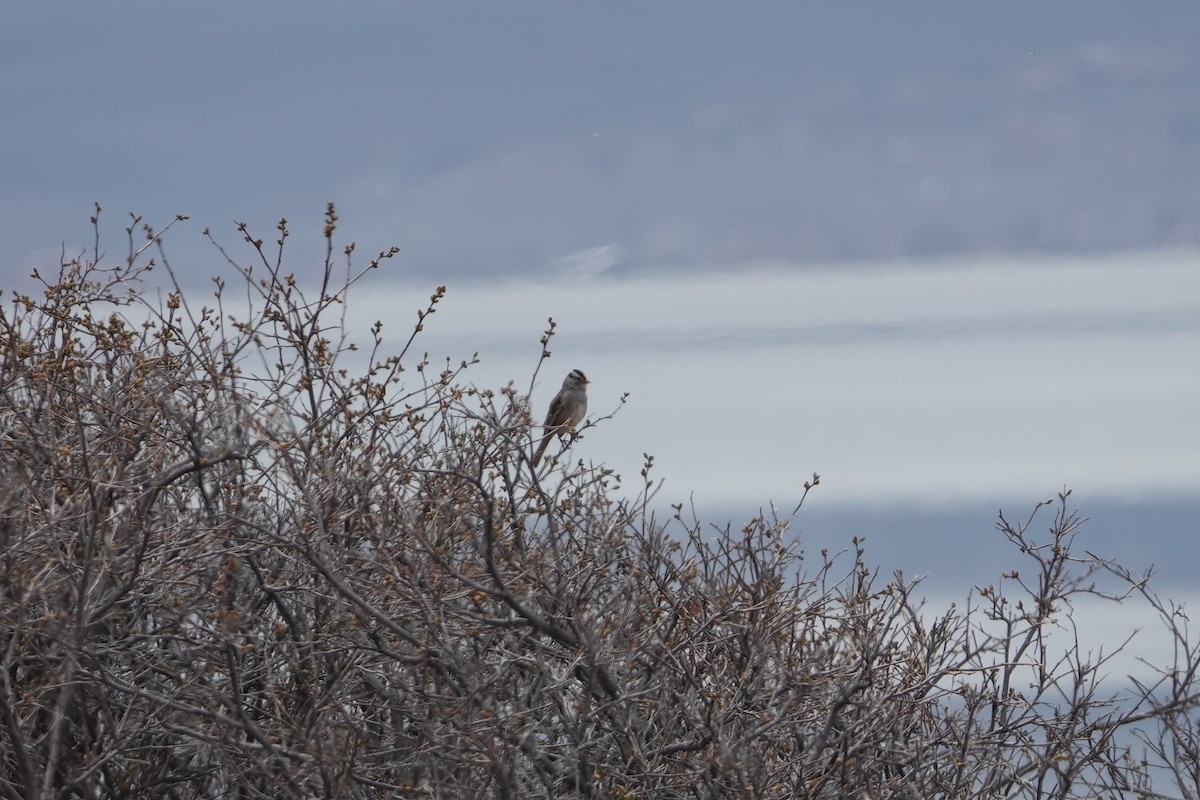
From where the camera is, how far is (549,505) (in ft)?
25.5

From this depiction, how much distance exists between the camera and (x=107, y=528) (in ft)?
24.1

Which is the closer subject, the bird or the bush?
the bush

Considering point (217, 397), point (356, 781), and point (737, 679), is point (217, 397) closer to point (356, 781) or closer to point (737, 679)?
point (356, 781)

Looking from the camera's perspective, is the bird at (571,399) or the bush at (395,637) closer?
the bush at (395,637)

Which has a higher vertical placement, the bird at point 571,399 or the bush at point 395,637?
the bird at point 571,399

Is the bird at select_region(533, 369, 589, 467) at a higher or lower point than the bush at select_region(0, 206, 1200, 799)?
higher

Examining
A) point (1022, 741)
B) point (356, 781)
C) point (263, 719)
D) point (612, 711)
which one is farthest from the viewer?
point (1022, 741)

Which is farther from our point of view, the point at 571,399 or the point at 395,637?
the point at 571,399

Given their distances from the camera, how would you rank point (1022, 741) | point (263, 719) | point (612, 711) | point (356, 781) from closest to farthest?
point (356, 781)
point (612, 711)
point (263, 719)
point (1022, 741)

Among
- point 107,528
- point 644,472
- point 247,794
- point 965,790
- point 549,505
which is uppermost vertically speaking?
point 644,472

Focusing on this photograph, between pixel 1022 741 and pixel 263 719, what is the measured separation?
5121 millimetres

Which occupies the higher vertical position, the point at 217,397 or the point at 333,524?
the point at 217,397

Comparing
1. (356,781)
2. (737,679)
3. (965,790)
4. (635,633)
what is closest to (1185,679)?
(965,790)

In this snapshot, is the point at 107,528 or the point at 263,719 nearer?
the point at 107,528
